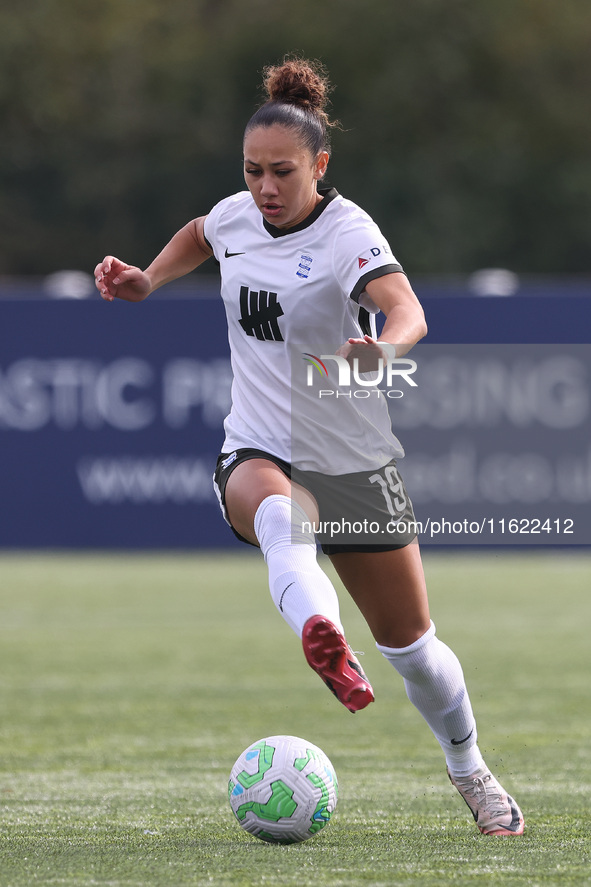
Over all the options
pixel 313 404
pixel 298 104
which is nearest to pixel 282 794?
pixel 313 404

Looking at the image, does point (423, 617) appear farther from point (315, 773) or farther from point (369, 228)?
point (369, 228)

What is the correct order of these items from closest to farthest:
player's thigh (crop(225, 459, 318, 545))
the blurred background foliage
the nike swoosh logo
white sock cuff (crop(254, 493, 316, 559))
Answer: white sock cuff (crop(254, 493, 316, 559)) → player's thigh (crop(225, 459, 318, 545)) → the nike swoosh logo → the blurred background foliage

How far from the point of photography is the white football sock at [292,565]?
3.89 meters

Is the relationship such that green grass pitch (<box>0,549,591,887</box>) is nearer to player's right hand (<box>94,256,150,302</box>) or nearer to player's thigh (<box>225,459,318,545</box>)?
player's thigh (<box>225,459,318,545</box>)

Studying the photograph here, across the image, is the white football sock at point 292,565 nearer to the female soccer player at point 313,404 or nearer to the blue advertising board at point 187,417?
the female soccer player at point 313,404

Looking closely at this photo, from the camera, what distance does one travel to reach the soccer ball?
4402 mm

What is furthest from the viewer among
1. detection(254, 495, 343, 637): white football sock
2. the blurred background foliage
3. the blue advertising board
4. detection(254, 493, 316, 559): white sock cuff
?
the blurred background foliage

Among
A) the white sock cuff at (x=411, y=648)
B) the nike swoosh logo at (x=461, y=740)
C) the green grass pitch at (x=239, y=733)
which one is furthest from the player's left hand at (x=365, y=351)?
the nike swoosh logo at (x=461, y=740)

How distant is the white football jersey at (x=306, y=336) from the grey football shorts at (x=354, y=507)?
0.12 feet

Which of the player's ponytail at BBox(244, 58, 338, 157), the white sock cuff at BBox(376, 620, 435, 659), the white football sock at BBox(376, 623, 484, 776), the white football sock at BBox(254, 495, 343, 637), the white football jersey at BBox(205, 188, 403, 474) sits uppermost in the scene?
the player's ponytail at BBox(244, 58, 338, 157)

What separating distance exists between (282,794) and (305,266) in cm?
156

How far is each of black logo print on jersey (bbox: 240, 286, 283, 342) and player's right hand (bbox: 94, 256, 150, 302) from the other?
0.42 m

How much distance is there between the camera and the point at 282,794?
439 cm

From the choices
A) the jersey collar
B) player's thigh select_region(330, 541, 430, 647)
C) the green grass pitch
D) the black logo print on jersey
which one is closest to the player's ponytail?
the jersey collar
